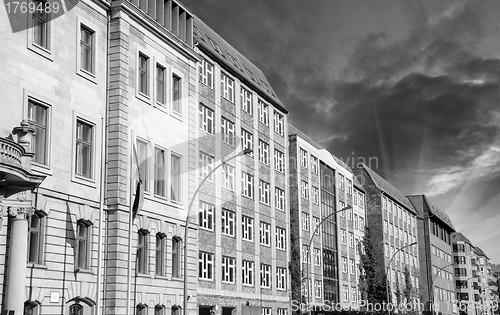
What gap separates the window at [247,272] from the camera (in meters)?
47.9

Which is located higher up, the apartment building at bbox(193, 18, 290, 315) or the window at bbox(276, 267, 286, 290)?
the apartment building at bbox(193, 18, 290, 315)

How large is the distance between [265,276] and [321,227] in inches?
610

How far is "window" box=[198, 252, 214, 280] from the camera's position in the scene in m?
41.8

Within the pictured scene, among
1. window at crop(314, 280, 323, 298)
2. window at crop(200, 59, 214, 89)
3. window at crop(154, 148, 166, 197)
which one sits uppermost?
window at crop(200, 59, 214, 89)

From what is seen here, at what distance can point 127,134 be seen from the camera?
32.3 meters

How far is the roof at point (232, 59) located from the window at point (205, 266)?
13.3 meters

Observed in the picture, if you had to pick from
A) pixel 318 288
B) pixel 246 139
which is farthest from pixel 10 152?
pixel 318 288

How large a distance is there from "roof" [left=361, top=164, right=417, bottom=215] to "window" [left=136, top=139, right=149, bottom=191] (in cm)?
6090

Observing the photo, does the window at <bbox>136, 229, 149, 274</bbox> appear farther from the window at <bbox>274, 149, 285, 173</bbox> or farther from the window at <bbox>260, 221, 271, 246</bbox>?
the window at <bbox>274, 149, 285, 173</bbox>

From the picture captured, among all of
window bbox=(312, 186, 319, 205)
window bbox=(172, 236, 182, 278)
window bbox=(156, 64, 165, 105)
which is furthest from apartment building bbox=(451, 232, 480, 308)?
window bbox=(156, 64, 165, 105)

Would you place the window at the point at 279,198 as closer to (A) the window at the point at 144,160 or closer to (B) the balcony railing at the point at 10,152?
(A) the window at the point at 144,160

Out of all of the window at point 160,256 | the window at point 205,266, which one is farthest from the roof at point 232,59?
the window at point 160,256

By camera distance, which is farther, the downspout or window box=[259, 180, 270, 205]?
window box=[259, 180, 270, 205]

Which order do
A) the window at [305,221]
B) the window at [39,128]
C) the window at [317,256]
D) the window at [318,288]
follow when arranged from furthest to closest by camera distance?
the window at [317,256]
the window at [318,288]
the window at [305,221]
the window at [39,128]
